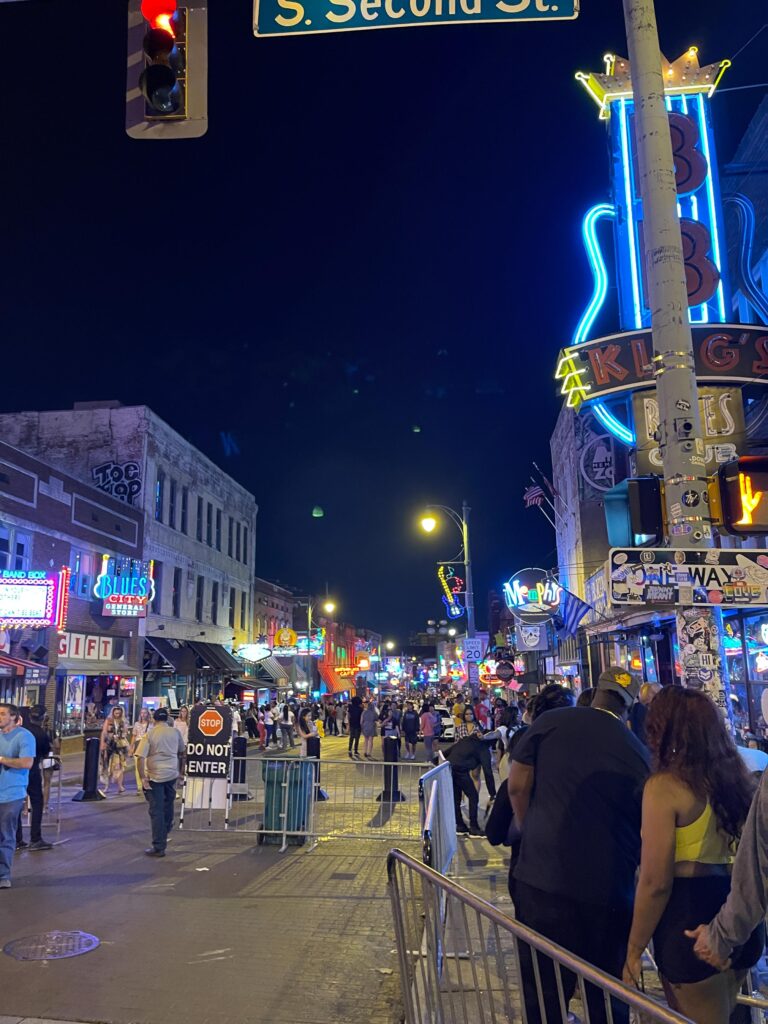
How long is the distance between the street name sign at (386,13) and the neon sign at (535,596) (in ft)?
63.2

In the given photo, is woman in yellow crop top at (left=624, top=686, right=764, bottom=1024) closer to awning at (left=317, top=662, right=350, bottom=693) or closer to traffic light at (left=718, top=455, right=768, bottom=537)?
traffic light at (left=718, top=455, right=768, bottom=537)

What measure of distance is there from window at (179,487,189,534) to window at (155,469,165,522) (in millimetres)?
2084

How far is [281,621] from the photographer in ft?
191

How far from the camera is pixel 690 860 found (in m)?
3.24

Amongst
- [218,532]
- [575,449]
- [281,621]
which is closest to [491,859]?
[575,449]

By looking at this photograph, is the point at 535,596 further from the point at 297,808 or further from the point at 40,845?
the point at 40,845

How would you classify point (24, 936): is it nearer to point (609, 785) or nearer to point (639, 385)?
point (609, 785)

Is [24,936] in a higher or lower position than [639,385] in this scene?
lower

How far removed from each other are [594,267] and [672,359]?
8.27 metres

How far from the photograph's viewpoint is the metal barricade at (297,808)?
34.9ft

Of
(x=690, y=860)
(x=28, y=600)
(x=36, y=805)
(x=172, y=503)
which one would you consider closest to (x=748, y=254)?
(x=690, y=860)

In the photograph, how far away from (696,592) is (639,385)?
4.34 metres

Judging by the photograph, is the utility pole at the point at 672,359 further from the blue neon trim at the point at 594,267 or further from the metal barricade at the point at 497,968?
the blue neon trim at the point at 594,267

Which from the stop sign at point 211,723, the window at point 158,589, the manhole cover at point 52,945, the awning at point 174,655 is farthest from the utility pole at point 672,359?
the window at point 158,589
